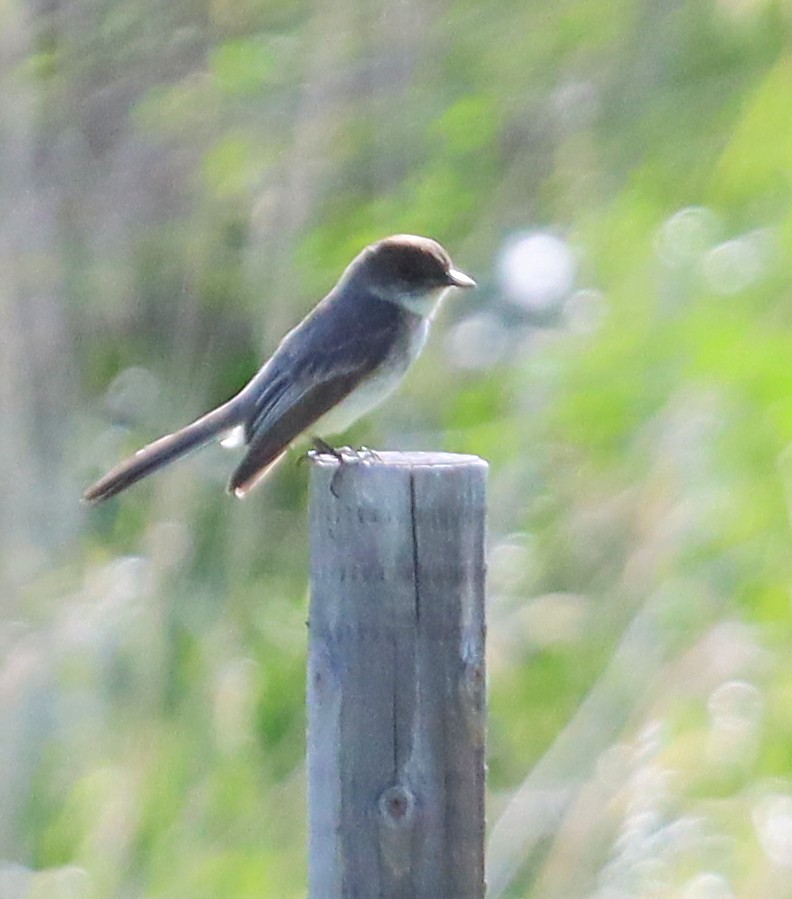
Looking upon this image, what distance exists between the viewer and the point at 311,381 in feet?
12.4

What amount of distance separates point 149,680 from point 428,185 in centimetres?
173

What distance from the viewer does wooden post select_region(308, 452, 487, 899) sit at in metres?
2.09

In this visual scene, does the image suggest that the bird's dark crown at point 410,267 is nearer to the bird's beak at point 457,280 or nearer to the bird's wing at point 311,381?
the bird's beak at point 457,280

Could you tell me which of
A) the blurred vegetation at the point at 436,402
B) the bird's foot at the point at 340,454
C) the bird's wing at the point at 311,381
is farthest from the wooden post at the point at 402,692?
the blurred vegetation at the point at 436,402

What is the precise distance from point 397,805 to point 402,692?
0.15 metres

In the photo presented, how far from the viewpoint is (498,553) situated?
4.32m

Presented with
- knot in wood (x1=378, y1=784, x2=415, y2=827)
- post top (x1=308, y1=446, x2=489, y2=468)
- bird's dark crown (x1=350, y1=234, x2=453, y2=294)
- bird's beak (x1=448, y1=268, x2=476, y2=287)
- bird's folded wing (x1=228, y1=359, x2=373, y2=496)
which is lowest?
knot in wood (x1=378, y1=784, x2=415, y2=827)

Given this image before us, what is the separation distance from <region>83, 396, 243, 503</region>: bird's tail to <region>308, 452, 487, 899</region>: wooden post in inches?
53.4

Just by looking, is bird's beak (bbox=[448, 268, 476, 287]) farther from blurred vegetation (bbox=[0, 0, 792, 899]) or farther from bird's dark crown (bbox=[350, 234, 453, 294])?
blurred vegetation (bbox=[0, 0, 792, 899])

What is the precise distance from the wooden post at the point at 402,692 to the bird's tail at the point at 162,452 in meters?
1.36

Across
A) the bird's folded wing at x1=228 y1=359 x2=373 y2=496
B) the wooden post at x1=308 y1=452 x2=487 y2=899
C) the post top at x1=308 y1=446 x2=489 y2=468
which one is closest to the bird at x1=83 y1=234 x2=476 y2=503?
the bird's folded wing at x1=228 y1=359 x2=373 y2=496

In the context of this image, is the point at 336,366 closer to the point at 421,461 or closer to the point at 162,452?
the point at 162,452

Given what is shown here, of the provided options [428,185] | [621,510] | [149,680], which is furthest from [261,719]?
[428,185]

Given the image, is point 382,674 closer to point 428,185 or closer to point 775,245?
point 775,245
